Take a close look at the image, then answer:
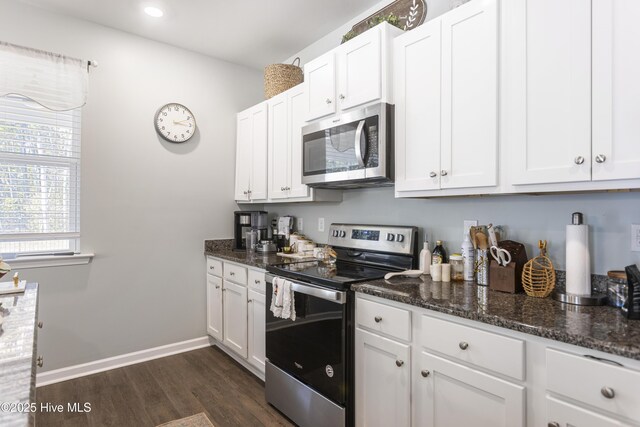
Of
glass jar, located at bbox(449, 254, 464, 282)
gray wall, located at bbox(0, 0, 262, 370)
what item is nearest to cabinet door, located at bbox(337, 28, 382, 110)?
glass jar, located at bbox(449, 254, 464, 282)

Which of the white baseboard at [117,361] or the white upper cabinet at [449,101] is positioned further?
the white baseboard at [117,361]

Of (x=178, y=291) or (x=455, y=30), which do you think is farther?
(x=178, y=291)

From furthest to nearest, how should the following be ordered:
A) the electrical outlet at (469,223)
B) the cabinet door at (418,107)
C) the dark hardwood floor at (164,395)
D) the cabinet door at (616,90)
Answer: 1. the dark hardwood floor at (164,395)
2. the electrical outlet at (469,223)
3. the cabinet door at (418,107)
4. the cabinet door at (616,90)

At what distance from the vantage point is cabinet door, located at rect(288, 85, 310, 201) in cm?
276

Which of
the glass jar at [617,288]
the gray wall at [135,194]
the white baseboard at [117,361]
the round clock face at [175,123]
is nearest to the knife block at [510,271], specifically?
the glass jar at [617,288]

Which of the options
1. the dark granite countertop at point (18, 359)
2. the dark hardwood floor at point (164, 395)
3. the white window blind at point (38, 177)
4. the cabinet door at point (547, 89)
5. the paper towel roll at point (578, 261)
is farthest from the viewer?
the white window blind at point (38, 177)

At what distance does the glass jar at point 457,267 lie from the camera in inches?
75.8

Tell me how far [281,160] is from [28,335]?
214cm

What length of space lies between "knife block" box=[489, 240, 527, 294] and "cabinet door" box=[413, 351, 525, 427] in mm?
500

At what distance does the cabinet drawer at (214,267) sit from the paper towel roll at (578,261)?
8.53 feet

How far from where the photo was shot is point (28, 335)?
1.11 m

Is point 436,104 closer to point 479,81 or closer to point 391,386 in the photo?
point 479,81

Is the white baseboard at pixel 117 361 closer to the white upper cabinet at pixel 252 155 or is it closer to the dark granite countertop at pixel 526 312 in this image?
the white upper cabinet at pixel 252 155

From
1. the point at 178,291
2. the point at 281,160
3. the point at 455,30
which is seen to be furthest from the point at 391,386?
the point at 178,291
